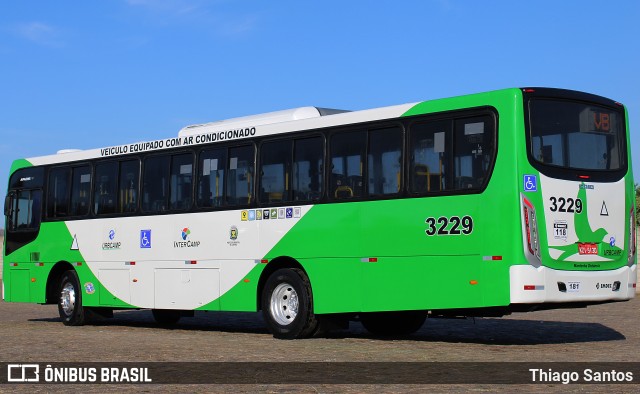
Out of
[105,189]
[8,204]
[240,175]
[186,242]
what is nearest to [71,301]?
[105,189]

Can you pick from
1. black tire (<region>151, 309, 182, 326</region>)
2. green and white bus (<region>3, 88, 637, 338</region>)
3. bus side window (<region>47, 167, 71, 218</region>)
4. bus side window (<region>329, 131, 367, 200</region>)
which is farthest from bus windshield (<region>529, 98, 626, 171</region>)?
bus side window (<region>47, 167, 71, 218</region>)

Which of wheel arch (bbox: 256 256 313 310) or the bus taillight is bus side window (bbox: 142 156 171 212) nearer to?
wheel arch (bbox: 256 256 313 310)

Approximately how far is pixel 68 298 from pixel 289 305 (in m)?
6.80

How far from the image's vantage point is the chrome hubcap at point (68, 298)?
2263cm

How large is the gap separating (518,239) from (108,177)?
9934 mm

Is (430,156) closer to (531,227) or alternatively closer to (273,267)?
(531,227)

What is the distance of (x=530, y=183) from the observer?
14.6 meters

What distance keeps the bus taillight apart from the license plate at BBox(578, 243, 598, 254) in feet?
2.90

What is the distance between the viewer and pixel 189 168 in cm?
1986

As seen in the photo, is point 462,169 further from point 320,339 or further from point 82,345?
point 82,345

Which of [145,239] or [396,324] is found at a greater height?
[145,239]

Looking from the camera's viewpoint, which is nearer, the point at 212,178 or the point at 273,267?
the point at 273,267

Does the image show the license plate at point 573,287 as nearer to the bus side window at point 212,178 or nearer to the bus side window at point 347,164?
the bus side window at point 347,164

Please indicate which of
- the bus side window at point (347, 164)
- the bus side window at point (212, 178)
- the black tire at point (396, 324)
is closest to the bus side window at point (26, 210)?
the bus side window at point (212, 178)
